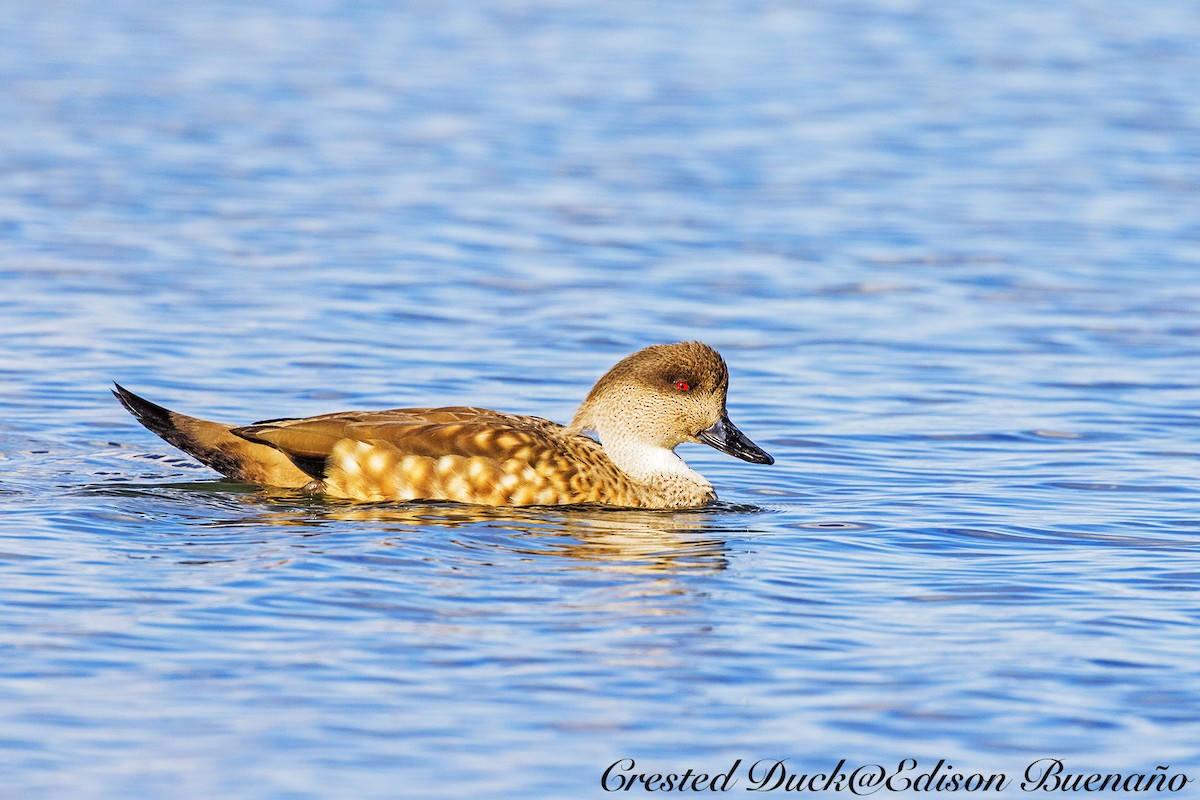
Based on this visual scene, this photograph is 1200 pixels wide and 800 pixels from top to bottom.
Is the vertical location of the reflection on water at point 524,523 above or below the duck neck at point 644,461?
below

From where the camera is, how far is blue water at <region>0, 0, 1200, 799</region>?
7098mm

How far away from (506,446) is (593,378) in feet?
12.0

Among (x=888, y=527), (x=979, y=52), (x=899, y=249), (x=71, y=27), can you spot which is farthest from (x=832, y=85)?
(x=888, y=527)

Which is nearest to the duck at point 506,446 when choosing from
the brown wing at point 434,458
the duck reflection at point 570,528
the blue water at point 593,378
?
the brown wing at point 434,458

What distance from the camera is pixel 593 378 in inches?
540

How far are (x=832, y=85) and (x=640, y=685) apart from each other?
19903 millimetres

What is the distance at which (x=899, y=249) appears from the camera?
18125 mm

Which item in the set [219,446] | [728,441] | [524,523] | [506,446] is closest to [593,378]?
→ [728,441]

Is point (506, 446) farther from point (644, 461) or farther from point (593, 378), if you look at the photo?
point (593, 378)

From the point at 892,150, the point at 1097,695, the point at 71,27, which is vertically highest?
the point at 71,27

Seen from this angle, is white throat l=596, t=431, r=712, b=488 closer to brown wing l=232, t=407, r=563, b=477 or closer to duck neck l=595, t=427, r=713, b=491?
duck neck l=595, t=427, r=713, b=491

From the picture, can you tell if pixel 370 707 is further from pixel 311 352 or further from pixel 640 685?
pixel 311 352

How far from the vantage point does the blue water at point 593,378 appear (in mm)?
7098

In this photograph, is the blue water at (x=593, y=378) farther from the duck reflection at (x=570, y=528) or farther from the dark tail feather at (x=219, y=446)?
the dark tail feather at (x=219, y=446)
